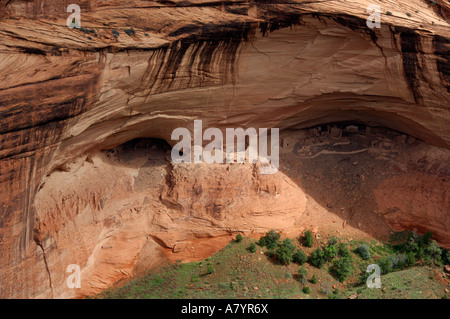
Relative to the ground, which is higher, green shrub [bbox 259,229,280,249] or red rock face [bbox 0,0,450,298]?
red rock face [bbox 0,0,450,298]

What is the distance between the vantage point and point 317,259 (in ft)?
57.0

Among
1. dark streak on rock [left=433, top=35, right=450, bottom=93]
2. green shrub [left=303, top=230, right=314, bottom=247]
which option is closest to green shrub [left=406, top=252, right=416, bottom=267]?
green shrub [left=303, top=230, right=314, bottom=247]

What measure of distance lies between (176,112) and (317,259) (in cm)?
840

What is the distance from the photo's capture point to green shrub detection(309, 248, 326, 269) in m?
17.3

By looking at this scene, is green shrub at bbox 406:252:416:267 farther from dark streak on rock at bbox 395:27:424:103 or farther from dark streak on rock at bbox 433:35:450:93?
dark streak on rock at bbox 433:35:450:93

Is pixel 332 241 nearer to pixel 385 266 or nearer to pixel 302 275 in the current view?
pixel 385 266

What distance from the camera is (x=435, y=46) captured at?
15258mm

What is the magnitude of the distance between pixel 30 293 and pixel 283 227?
10298mm

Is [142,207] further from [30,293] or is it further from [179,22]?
[179,22]

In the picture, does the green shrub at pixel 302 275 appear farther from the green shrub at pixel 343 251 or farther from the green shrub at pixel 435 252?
the green shrub at pixel 435 252

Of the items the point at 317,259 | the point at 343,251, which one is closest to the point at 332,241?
the point at 343,251

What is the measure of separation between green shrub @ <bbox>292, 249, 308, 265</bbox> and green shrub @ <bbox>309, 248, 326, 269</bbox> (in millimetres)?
256

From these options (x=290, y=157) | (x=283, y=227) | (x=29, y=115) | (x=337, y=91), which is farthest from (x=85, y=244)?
(x=337, y=91)

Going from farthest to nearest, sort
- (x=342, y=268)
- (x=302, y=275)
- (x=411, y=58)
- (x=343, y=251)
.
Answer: (x=343, y=251)
(x=342, y=268)
(x=302, y=275)
(x=411, y=58)
